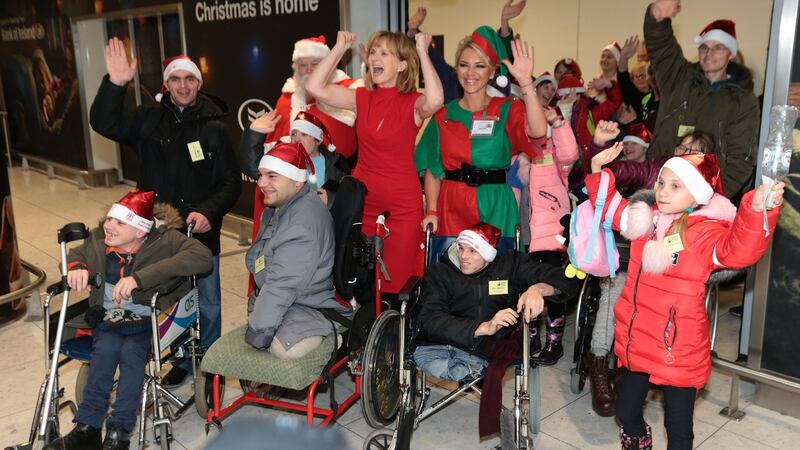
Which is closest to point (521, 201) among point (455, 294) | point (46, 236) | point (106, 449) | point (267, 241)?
point (455, 294)

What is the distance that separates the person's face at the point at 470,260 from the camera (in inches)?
123

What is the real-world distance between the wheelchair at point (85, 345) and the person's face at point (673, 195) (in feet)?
6.51

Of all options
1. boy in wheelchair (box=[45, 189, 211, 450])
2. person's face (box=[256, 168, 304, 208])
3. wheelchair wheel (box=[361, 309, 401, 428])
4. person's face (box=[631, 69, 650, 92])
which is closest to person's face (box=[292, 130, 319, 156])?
person's face (box=[256, 168, 304, 208])

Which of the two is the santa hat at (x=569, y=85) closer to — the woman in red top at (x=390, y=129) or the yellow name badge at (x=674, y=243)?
the woman in red top at (x=390, y=129)

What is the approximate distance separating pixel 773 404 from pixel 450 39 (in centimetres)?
480

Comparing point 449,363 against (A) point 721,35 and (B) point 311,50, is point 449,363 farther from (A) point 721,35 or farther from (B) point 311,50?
(A) point 721,35

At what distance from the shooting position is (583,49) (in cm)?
647

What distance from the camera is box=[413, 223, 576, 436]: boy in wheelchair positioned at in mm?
2961

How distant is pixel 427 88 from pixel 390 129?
1.00ft

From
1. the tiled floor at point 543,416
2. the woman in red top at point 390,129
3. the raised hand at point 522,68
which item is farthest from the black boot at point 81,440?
the raised hand at point 522,68

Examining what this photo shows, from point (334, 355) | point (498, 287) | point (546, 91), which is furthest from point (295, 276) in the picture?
point (546, 91)

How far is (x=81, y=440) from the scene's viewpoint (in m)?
2.99

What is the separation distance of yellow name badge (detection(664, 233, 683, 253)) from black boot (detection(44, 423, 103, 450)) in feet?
7.92

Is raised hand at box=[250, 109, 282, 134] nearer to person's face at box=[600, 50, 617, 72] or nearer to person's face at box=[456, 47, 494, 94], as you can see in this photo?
person's face at box=[456, 47, 494, 94]
